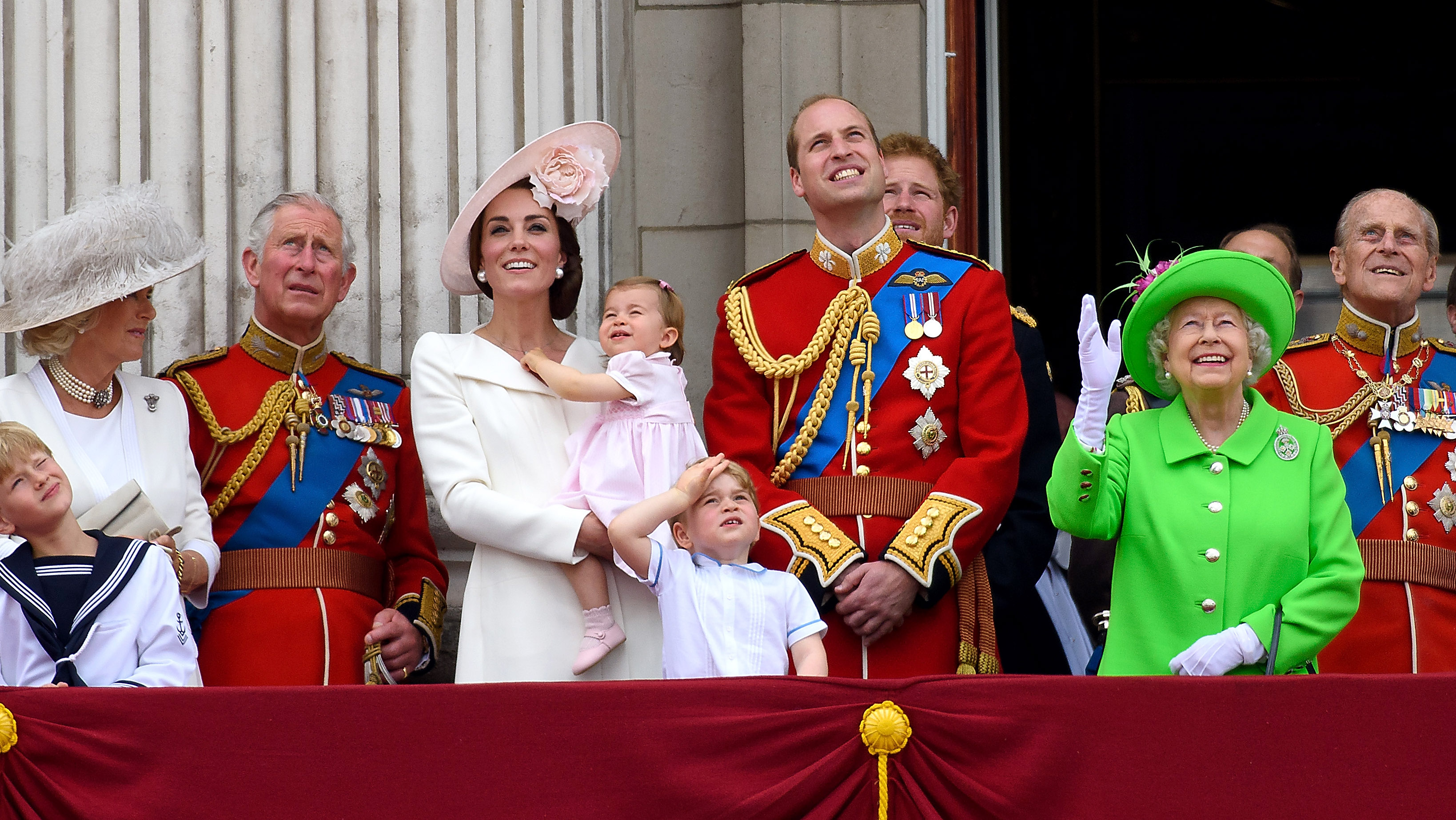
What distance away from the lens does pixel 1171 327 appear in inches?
150

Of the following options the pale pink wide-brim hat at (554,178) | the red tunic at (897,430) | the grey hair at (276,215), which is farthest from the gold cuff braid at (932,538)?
the grey hair at (276,215)

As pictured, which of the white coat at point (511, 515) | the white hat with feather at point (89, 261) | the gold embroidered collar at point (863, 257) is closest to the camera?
the white coat at point (511, 515)

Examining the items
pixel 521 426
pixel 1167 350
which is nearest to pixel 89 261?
pixel 521 426

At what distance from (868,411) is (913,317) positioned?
0.76 feet

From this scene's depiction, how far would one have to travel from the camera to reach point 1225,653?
138 inches

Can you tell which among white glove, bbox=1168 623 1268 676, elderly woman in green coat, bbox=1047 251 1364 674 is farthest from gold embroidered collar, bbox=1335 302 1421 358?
white glove, bbox=1168 623 1268 676

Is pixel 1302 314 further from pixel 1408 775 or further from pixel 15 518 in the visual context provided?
pixel 15 518

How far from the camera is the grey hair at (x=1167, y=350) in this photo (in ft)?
12.4

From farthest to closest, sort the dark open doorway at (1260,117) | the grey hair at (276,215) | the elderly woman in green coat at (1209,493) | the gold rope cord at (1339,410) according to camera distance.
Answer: the dark open doorway at (1260,117) < the grey hair at (276,215) < the gold rope cord at (1339,410) < the elderly woman in green coat at (1209,493)

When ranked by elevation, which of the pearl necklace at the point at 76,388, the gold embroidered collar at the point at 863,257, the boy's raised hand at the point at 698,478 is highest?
the gold embroidered collar at the point at 863,257

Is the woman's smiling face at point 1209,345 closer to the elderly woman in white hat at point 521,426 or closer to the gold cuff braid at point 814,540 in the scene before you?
the gold cuff braid at point 814,540

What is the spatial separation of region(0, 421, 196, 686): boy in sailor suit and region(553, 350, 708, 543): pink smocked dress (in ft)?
2.68

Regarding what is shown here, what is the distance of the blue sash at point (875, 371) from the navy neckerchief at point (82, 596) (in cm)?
135

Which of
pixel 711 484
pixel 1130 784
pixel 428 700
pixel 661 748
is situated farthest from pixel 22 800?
pixel 1130 784
